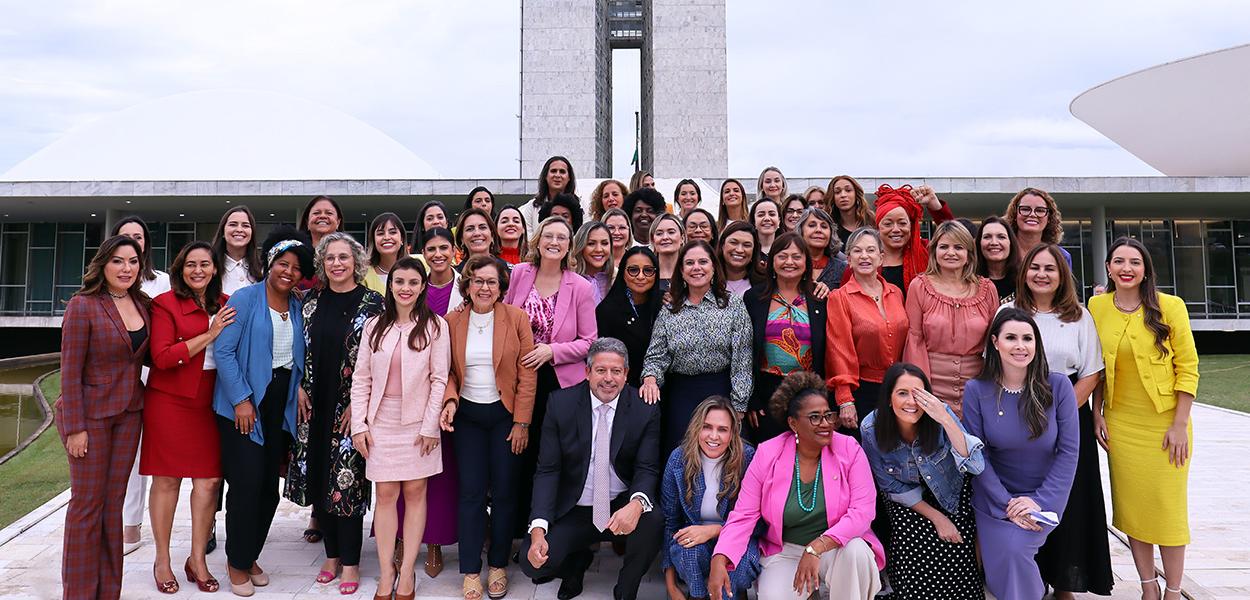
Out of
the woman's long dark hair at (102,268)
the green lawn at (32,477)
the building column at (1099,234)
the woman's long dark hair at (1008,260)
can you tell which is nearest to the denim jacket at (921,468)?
the woman's long dark hair at (1008,260)

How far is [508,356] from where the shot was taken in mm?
4066

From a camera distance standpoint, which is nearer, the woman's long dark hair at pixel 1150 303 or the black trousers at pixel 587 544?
the woman's long dark hair at pixel 1150 303

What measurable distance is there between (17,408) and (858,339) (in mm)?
12968

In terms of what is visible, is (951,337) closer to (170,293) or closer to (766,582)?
(766,582)

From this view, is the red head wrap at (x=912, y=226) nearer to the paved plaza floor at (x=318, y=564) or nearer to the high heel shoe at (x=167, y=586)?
the paved plaza floor at (x=318, y=564)

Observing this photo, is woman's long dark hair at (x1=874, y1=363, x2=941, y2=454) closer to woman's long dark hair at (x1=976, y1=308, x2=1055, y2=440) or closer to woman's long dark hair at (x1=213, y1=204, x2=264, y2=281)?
woman's long dark hair at (x1=976, y1=308, x2=1055, y2=440)

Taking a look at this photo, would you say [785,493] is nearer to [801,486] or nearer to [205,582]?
[801,486]

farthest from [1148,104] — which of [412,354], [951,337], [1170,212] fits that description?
[412,354]

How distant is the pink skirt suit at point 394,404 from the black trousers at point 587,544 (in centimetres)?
82

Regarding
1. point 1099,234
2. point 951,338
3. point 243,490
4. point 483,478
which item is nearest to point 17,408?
point 243,490

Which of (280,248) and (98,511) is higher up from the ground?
(280,248)

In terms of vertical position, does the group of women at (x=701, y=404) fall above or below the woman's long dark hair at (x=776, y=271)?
below

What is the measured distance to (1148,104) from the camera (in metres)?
29.7

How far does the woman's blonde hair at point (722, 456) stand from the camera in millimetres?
3805
